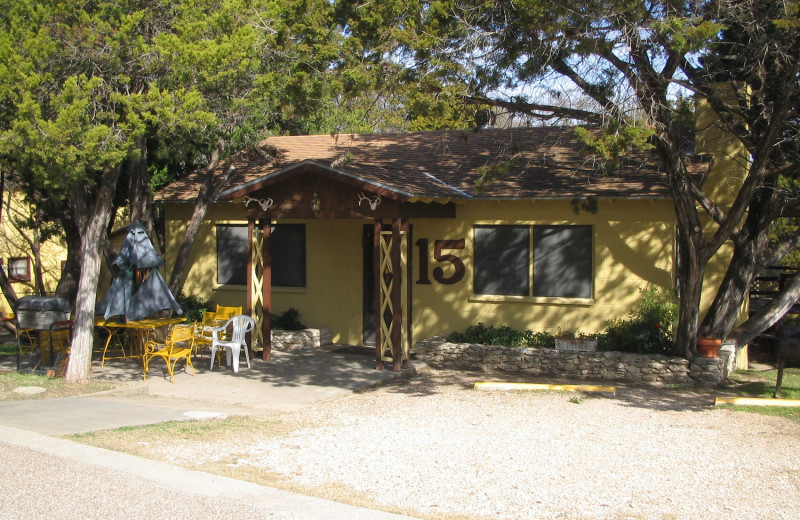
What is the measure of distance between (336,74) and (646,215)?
5735 millimetres

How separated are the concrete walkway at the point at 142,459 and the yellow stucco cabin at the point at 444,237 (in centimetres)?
174

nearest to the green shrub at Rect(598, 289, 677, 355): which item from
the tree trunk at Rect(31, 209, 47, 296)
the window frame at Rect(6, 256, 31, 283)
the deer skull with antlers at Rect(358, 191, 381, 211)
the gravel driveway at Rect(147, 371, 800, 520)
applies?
the gravel driveway at Rect(147, 371, 800, 520)

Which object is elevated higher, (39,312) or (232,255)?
(232,255)

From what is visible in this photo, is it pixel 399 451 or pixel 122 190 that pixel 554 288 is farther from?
pixel 122 190

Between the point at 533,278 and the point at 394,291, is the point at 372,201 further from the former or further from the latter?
the point at 533,278

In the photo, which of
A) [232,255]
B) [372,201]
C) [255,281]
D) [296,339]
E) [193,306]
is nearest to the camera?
[372,201]

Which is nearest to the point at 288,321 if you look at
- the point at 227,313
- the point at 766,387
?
the point at 227,313

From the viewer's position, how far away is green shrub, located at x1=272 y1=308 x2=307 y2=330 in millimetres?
14953

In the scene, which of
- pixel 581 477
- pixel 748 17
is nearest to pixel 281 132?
pixel 748 17

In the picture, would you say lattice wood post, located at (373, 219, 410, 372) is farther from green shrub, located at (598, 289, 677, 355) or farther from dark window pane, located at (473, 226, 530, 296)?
green shrub, located at (598, 289, 677, 355)

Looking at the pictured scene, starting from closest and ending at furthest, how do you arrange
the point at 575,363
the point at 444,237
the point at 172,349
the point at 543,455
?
the point at 543,455, the point at 172,349, the point at 575,363, the point at 444,237

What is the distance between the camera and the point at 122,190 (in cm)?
1608

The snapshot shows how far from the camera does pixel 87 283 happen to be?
10.9 metres

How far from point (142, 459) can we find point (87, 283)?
479 centimetres
